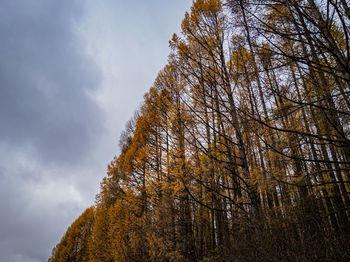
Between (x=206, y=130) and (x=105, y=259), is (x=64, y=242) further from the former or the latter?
(x=206, y=130)

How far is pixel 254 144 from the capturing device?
4.46 m

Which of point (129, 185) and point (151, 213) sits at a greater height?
point (129, 185)

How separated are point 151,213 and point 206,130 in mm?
3503

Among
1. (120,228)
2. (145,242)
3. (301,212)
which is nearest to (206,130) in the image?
(301,212)

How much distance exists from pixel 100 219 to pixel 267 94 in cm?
1251

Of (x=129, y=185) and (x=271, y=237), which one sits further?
(x=129, y=185)

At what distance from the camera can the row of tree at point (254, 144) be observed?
2578mm

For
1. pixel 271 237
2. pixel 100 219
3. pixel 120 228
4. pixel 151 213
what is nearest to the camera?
pixel 271 237

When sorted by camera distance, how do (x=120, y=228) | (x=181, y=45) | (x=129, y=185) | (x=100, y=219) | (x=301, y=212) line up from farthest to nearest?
1. (x=100, y=219)
2. (x=129, y=185)
3. (x=120, y=228)
4. (x=181, y=45)
5. (x=301, y=212)

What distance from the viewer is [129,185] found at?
8.37m

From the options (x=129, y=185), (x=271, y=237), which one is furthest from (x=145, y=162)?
(x=271, y=237)

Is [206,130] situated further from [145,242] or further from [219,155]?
[145,242]

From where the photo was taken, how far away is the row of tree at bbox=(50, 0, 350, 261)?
2.58 metres

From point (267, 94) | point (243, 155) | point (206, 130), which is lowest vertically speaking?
point (243, 155)
